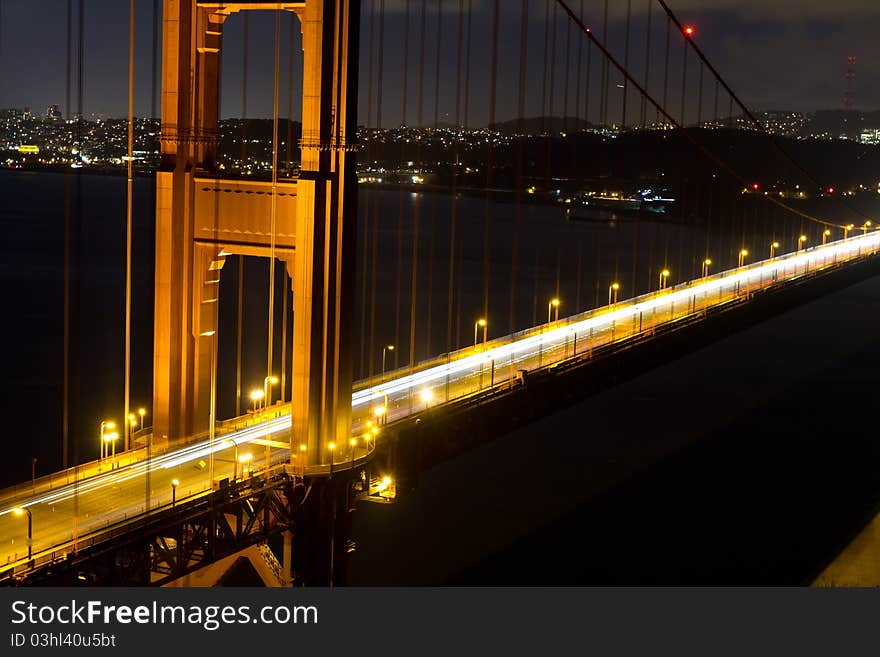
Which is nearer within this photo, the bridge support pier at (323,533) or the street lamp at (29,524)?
the street lamp at (29,524)

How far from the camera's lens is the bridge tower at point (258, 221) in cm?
1216

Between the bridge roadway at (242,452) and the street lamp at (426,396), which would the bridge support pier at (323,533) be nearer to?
the bridge roadway at (242,452)

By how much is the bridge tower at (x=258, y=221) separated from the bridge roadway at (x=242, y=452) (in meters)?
0.61

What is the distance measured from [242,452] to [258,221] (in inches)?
98.0

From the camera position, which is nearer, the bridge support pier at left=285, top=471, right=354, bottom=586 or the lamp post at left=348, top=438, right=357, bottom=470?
the bridge support pier at left=285, top=471, right=354, bottom=586

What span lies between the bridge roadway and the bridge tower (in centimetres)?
61

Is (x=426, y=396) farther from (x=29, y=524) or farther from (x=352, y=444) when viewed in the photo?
(x=29, y=524)

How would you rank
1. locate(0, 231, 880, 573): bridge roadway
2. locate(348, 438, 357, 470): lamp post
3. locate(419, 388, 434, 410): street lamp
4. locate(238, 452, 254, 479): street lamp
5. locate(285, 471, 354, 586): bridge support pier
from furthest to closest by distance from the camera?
1. locate(419, 388, 434, 410): street lamp
2. locate(348, 438, 357, 470): lamp post
3. locate(285, 471, 354, 586): bridge support pier
4. locate(238, 452, 254, 479): street lamp
5. locate(0, 231, 880, 573): bridge roadway

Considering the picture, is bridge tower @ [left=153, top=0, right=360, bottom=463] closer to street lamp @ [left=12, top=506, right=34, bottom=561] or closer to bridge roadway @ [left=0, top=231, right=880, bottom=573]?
bridge roadway @ [left=0, top=231, right=880, bottom=573]

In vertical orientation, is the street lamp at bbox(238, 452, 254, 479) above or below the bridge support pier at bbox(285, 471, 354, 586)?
above

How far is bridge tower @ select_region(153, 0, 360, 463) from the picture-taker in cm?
1216

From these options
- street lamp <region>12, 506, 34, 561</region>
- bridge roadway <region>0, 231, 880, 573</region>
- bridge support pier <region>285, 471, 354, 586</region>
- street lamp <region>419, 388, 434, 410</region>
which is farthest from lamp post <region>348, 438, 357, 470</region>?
street lamp <region>12, 506, 34, 561</region>

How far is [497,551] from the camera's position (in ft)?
61.0

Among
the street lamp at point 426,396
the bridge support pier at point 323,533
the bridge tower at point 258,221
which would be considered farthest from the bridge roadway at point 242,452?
the bridge tower at point 258,221
